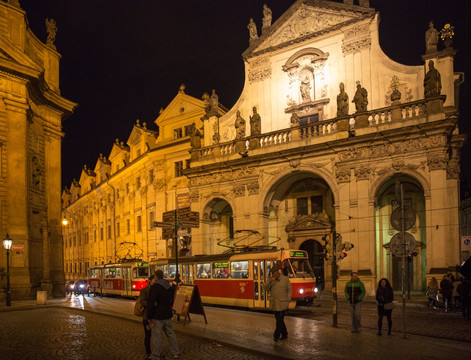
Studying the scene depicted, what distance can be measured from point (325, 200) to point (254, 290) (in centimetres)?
1064

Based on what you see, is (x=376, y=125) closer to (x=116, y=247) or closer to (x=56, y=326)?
(x=56, y=326)

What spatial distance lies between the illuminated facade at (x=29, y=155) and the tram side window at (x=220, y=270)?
10.5m

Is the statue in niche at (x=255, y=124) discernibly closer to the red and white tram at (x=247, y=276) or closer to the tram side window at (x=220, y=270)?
the red and white tram at (x=247, y=276)

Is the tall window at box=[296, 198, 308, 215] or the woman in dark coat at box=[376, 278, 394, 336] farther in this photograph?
the tall window at box=[296, 198, 308, 215]

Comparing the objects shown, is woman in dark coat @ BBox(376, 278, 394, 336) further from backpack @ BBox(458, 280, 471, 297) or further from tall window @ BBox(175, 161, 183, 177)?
tall window @ BBox(175, 161, 183, 177)

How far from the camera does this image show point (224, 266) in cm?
2312

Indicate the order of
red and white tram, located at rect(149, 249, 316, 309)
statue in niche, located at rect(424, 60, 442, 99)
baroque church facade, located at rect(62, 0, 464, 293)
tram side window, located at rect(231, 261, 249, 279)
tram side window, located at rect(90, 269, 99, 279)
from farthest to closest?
tram side window, located at rect(90, 269, 99, 279), baroque church facade, located at rect(62, 0, 464, 293), statue in niche, located at rect(424, 60, 442, 99), tram side window, located at rect(231, 261, 249, 279), red and white tram, located at rect(149, 249, 316, 309)

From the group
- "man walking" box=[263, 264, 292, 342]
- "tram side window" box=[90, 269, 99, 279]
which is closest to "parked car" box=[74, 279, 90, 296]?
"tram side window" box=[90, 269, 99, 279]

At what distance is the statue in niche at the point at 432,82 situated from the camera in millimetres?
24078

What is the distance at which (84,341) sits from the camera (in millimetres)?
12336

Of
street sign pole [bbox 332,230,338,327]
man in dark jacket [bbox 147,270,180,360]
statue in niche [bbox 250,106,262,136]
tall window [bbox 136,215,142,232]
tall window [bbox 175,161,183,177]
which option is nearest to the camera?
man in dark jacket [bbox 147,270,180,360]

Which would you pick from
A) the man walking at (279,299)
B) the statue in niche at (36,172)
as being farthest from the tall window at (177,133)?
the man walking at (279,299)

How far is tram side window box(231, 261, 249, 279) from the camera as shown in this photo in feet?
71.8

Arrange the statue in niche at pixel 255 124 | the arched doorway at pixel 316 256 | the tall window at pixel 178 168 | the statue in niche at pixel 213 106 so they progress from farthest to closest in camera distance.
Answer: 1. the tall window at pixel 178 168
2. the statue in niche at pixel 213 106
3. the statue in niche at pixel 255 124
4. the arched doorway at pixel 316 256
